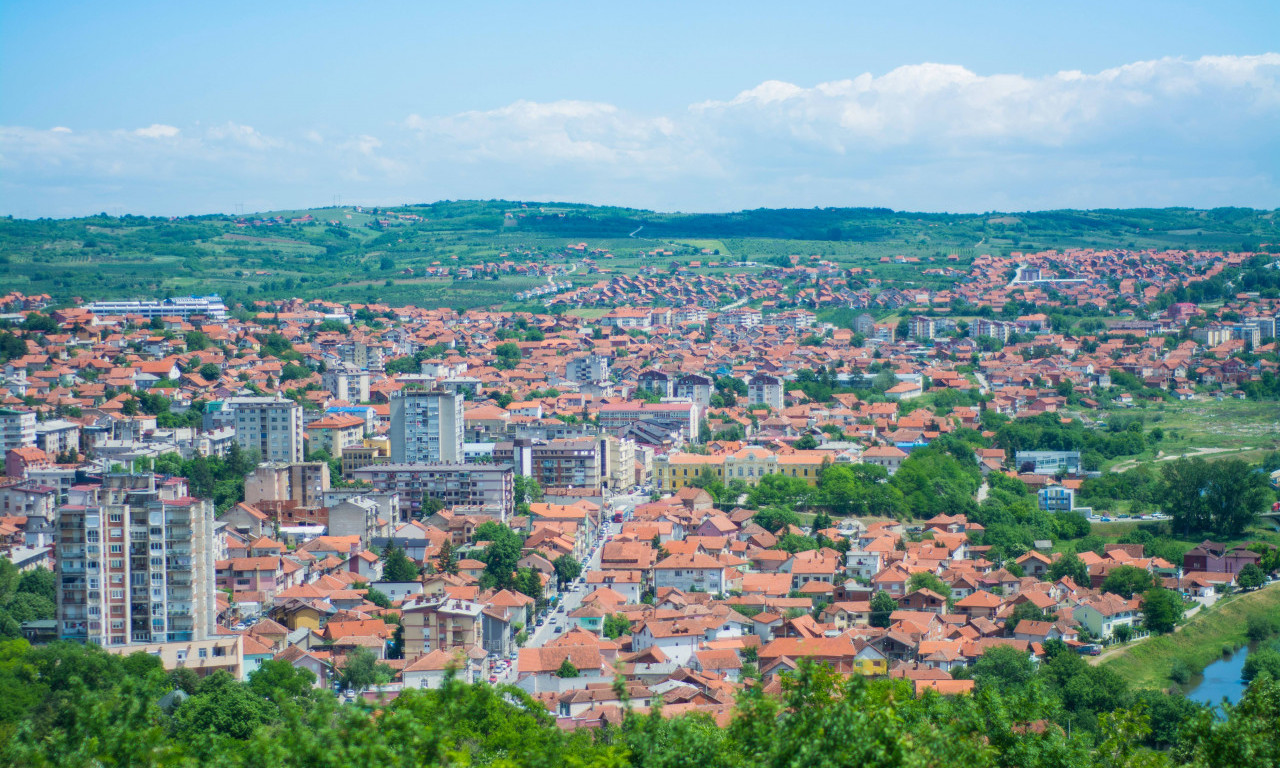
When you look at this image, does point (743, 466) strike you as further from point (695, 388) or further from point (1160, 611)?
point (1160, 611)

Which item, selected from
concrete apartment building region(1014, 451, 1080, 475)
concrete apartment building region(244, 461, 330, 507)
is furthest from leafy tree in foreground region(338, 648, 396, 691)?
concrete apartment building region(1014, 451, 1080, 475)

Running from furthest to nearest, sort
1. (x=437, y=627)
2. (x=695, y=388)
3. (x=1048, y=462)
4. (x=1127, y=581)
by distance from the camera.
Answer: (x=695, y=388)
(x=1048, y=462)
(x=1127, y=581)
(x=437, y=627)

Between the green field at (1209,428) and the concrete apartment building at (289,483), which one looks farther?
the green field at (1209,428)

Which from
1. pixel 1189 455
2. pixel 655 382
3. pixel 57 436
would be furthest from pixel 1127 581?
pixel 655 382

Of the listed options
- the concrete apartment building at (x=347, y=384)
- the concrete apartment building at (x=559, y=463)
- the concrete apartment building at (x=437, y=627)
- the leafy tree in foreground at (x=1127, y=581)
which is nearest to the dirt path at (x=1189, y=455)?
the leafy tree in foreground at (x=1127, y=581)

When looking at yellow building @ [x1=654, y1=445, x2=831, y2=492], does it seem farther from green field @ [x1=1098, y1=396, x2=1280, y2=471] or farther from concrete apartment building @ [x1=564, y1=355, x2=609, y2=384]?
concrete apartment building @ [x1=564, y1=355, x2=609, y2=384]

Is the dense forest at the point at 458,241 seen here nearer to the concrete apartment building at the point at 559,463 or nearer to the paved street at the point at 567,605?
the concrete apartment building at the point at 559,463
